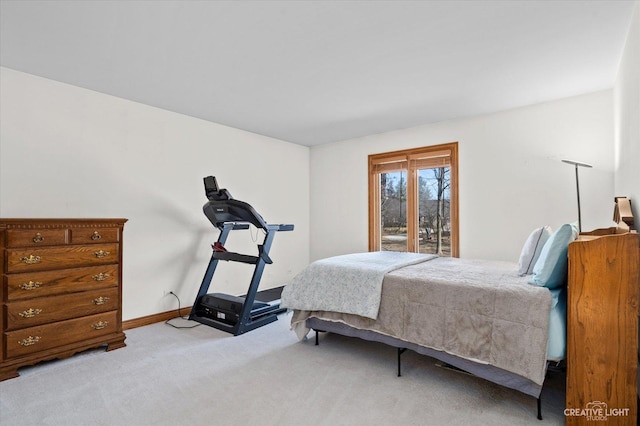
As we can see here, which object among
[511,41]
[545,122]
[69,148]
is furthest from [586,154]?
[69,148]

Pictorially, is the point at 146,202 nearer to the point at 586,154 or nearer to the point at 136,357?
the point at 136,357

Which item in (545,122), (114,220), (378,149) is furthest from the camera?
(378,149)

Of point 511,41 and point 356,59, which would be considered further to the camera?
point 356,59

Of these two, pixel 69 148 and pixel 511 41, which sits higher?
pixel 511 41

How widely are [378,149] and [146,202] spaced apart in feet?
10.1

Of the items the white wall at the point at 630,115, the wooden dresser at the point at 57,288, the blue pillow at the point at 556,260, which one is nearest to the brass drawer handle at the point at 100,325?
the wooden dresser at the point at 57,288

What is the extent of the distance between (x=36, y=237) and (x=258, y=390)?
2002mm

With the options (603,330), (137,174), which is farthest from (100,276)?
(603,330)

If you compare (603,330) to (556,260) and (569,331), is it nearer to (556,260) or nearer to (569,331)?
(569,331)

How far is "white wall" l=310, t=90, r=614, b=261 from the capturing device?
3.23 metres

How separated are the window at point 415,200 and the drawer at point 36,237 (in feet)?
11.8

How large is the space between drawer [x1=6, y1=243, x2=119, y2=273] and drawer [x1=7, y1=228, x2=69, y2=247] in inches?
1.7

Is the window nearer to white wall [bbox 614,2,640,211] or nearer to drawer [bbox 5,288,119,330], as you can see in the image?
white wall [bbox 614,2,640,211]

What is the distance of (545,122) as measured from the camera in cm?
350
